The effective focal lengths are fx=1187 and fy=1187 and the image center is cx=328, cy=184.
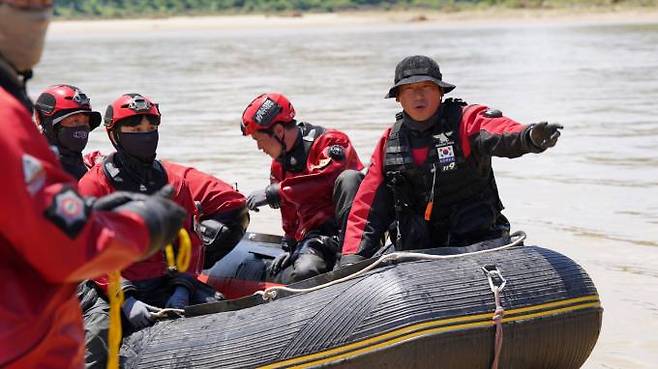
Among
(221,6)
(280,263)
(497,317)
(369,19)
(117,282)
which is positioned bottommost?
(221,6)

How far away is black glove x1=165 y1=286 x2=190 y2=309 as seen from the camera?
502 cm

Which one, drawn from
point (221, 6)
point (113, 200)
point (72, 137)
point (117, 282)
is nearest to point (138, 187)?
point (72, 137)

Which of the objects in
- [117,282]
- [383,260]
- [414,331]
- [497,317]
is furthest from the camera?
[383,260]

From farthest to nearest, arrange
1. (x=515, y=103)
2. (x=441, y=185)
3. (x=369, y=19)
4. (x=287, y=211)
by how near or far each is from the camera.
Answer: (x=369, y=19) → (x=515, y=103) → (x=287, y=211) → (x=441, y=185)

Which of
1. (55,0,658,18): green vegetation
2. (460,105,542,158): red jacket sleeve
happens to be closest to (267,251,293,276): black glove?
(460,105,542,158): red jacket sleeve

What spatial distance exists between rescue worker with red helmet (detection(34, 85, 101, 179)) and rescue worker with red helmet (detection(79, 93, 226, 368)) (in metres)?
1.01

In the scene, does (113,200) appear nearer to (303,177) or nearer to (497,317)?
(497,317)

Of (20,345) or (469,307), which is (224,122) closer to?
(469,307)

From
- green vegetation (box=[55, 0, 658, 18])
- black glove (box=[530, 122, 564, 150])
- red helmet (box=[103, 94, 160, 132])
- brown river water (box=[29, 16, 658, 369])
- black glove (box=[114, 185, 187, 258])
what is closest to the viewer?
black glove (box=[114, 185, 187, 258])

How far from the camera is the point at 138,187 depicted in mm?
4977

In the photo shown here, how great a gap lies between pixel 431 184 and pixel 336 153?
92 cm

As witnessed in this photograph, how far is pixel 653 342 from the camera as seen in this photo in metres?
5.97

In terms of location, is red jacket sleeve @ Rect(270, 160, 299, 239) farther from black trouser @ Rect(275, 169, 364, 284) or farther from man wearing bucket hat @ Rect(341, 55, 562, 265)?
man wearing bucket hat @ Rect(341, 55, 562, 265)

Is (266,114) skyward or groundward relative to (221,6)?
skyward
